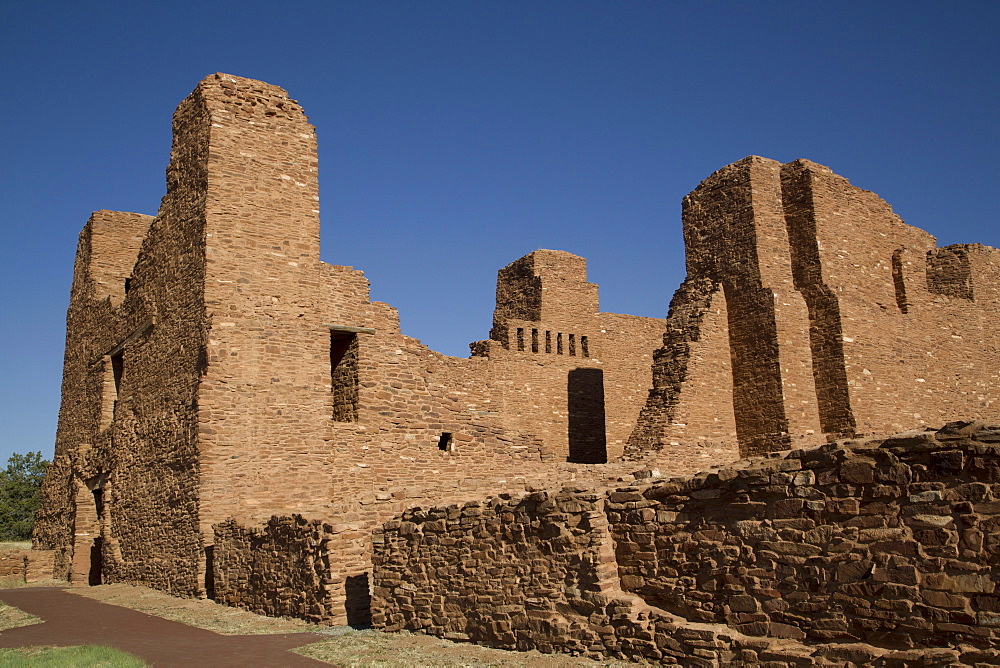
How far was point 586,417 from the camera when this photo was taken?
27.7m

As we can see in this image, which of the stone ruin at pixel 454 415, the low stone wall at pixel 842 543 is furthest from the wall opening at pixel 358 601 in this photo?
the low stone wall at pixel 842 543

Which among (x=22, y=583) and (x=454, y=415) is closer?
(x=454, y=415)

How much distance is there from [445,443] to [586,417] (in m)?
10.8

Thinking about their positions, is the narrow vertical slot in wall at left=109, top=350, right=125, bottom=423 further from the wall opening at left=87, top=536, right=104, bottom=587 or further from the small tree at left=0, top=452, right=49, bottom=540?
the small tree at left=0, top=452, right=49, bottom=540

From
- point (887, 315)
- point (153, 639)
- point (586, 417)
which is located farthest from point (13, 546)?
point (887, 315)

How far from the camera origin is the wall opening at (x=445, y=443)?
57.2 ft

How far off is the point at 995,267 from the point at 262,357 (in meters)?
17.0

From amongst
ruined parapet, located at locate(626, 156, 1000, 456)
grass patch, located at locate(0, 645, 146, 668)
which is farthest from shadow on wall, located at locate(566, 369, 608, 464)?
grass patch, located at locate(0, 645, 146, 668)

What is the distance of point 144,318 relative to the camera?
18.7 metres

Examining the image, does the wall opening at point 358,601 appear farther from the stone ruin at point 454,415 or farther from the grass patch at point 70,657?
the grass patch at point 70,657

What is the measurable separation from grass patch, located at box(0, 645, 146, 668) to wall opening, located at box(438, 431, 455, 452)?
8.71 meters

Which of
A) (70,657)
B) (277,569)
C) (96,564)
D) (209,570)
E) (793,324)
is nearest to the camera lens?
(70,657)

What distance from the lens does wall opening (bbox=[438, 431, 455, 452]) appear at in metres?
17.4

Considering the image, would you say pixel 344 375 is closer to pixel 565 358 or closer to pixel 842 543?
pixel 842 543
